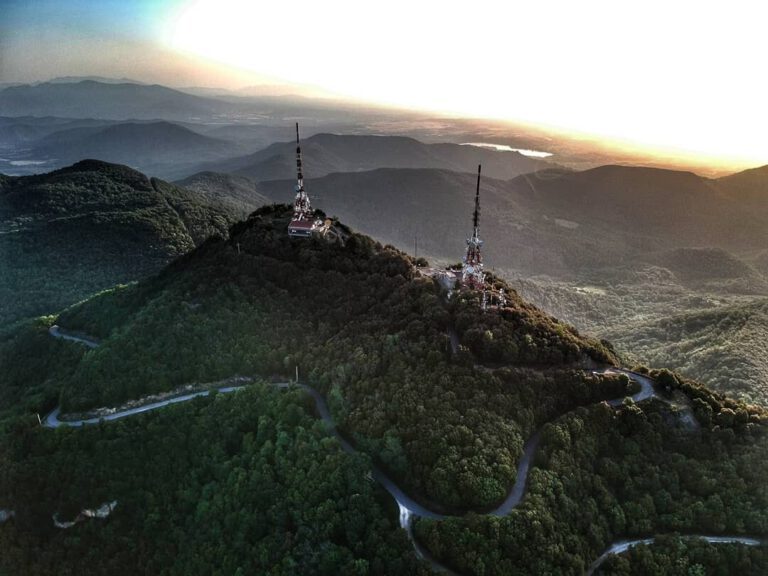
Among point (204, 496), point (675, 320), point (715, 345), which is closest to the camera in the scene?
point (204, 496)

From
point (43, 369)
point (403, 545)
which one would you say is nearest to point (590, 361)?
point (403, 545)

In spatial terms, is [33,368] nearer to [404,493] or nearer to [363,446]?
[363,446]

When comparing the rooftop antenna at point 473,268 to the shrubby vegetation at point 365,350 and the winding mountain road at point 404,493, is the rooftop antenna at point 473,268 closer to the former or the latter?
the shrubby vegetation at point 365,350

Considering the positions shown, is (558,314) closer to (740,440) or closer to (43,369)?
(740,440)

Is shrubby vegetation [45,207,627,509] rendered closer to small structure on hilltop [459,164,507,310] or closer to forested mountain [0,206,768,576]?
forested mountain [0,206,768,576]

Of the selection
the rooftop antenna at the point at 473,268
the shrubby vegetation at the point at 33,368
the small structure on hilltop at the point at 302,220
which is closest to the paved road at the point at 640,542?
the rooftop antenna at the point at 473,268

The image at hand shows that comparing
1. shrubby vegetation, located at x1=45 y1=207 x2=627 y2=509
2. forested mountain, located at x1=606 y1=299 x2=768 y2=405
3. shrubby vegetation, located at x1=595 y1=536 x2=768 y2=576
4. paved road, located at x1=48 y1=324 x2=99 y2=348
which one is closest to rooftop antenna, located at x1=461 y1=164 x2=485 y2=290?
shrubby vegetation, located at x1=45 y1=207 x2=627 y2=509

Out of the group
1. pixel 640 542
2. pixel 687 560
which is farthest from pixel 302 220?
pixel 687 560
